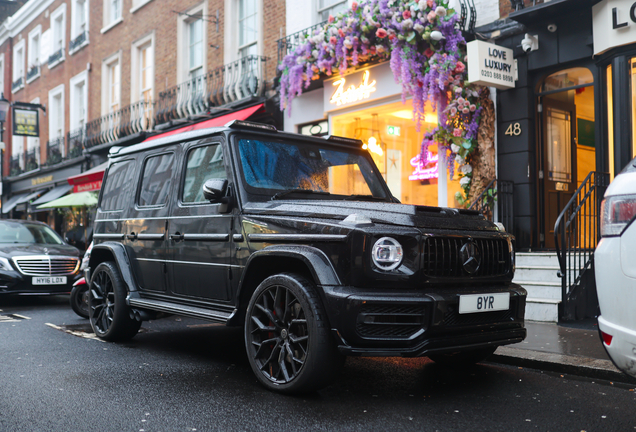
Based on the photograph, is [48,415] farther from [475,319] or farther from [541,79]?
[541,79]

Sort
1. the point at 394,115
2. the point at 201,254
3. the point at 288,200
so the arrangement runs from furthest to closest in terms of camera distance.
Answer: the point at 394,115 < the point at 201,254 < the point at 288,200

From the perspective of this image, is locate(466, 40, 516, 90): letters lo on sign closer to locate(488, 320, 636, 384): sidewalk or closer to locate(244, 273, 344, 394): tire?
locate(488, 320, 636, 384): sidewalk

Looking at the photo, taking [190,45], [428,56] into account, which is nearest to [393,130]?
[428,56]

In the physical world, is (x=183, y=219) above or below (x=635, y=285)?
above

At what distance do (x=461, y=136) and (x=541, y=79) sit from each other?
1.49 m

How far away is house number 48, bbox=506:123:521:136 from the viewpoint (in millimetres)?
9648

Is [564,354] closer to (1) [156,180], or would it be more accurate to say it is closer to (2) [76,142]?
(1) [156,180]

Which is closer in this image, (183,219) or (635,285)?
(635,285)

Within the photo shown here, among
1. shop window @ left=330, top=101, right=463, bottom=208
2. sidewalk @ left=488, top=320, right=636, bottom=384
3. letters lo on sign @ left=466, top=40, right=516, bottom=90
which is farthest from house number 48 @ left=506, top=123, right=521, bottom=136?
sidewalk @ left=488, top=320, right=636, bottom=384

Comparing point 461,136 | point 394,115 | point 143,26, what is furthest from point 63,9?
point 461,136

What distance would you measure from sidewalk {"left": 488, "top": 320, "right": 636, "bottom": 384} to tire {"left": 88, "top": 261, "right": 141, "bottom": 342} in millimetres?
3615

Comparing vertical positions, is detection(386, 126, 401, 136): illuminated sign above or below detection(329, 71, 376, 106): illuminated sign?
below

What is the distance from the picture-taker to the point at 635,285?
3020 mm

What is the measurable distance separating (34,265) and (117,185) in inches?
169
